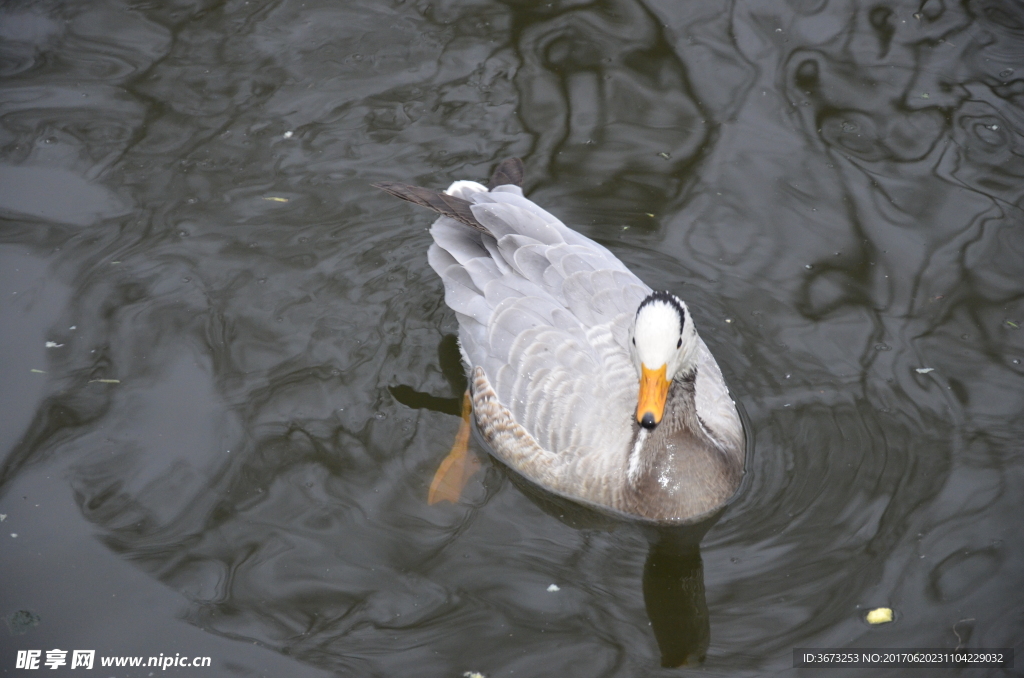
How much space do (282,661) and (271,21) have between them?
6.50 meters

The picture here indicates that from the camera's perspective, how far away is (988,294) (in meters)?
6.53

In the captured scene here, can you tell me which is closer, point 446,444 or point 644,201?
point 446,444

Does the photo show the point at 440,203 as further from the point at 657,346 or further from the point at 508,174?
the point at 657,346

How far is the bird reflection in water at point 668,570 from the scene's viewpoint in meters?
4.89

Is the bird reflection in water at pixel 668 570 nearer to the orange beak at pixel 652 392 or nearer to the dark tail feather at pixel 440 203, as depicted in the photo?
the orange beak at pixel 652 392

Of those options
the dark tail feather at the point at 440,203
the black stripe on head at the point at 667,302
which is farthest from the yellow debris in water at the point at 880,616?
the dark tail feather at the point at 440,203

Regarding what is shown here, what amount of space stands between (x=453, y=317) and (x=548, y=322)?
4.09 feet

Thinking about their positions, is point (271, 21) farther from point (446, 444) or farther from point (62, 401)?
point (446, 444)

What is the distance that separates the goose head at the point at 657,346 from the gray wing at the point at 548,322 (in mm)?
480

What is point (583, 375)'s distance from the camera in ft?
17.9

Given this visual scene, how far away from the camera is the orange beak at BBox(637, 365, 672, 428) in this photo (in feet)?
15.9

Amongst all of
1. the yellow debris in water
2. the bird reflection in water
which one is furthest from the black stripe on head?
the yellow debris in water

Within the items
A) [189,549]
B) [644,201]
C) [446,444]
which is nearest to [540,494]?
[446,444]

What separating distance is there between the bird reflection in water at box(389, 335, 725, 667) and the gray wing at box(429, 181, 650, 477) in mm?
308
